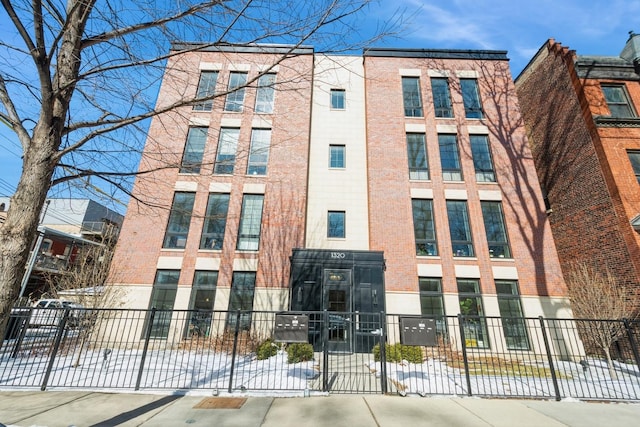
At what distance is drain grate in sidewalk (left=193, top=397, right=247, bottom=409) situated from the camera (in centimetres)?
556

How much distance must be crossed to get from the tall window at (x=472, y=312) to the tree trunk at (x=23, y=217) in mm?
14227

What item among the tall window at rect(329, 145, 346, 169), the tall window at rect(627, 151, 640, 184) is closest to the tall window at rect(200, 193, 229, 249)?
the tall window at rect(329, 145, 346, 169)

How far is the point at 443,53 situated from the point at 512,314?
16220 mm

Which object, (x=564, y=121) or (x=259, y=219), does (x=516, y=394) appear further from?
(x=564, y=121)

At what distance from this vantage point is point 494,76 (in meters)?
17.6

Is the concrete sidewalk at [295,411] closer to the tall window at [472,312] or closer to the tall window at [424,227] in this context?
the tall window at [472,312]

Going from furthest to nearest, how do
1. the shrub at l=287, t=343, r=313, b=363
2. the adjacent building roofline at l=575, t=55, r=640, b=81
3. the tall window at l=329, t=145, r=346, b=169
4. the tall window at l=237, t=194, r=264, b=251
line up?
the tall window at l=329, t=145, r=346, b=169 < the adjacent building roofline at l=575, t=55, r=640, b=81 < the tall window at l=237, t=194, r=264, b=251 < the shrub at l=287, t=343, r=313, b=363

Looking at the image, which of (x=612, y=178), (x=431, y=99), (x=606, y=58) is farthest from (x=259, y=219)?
(x=606, y=58)

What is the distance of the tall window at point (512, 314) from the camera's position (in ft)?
41.1

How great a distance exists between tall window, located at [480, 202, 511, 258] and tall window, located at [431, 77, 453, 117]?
19.9 feet

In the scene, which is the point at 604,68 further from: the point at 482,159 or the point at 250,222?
the point at 250,222

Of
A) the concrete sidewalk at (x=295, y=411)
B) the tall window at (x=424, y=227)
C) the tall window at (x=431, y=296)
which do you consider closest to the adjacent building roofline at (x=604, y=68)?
the tall window at (x=424, y=227)

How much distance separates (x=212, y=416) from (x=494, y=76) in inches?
866

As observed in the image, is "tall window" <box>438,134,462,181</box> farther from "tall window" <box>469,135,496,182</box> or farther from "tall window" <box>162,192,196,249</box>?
"tall window" <box>162,192,196,249</box>
